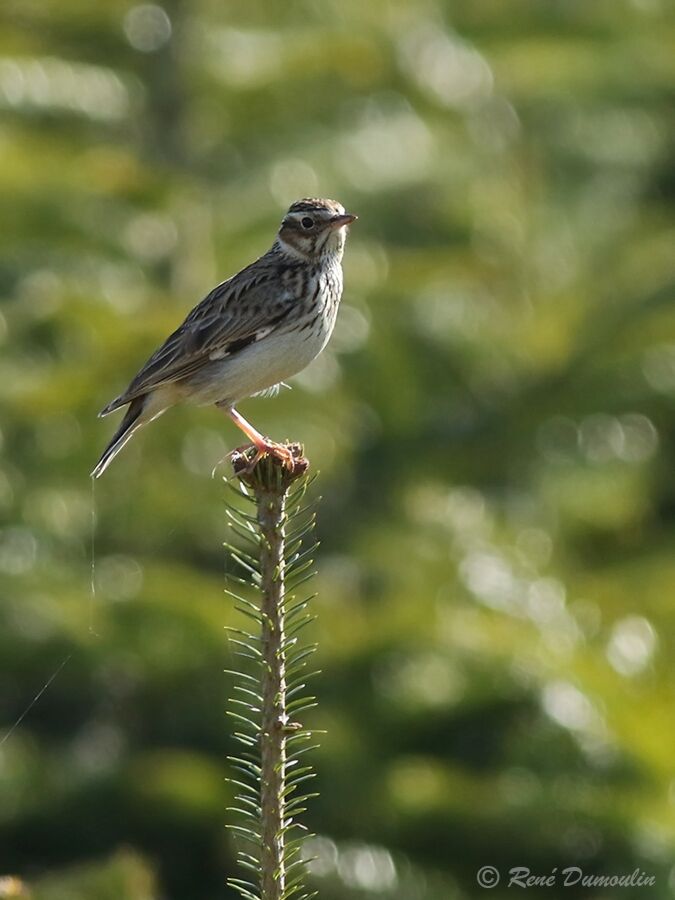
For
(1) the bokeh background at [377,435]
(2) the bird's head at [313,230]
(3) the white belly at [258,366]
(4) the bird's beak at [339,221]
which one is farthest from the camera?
(1) the bokeh background at [377,435]

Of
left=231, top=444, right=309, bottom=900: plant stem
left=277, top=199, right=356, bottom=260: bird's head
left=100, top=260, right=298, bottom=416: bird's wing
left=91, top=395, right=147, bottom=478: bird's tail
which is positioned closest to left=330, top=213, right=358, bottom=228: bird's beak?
left=277, top=199, right=356, bottom=260: bird's head

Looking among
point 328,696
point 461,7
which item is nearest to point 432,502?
point 328,696

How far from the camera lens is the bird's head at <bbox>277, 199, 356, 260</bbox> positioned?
25.6ft

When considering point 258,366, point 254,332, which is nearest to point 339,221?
point 254,332

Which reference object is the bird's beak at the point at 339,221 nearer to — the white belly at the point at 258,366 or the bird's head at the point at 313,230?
the bird's head at the point at 313,230

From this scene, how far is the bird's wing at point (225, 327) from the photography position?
7438 mm

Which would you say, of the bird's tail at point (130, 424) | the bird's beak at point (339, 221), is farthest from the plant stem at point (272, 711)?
the bird's beak at point (339, 221)

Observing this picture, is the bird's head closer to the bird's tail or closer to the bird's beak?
the bird's beak

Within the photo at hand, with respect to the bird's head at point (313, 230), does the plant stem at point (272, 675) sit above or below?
below

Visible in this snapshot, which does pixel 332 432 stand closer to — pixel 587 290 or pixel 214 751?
pixel 214 751

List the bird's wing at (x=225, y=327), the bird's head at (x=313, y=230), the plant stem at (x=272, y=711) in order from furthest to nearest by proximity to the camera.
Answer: the bird's head at (x=313, y=230)
the bird's wing at (x=225, y=327)
the plant stem at (x=272, y=711)

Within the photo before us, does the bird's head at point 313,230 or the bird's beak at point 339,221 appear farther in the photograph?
the bird's head at point 313,230

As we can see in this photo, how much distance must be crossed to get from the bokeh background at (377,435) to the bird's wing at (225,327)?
206cm

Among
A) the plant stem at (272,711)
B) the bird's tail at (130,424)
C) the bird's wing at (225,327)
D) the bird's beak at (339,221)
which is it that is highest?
the bird's beak at (339,221)
